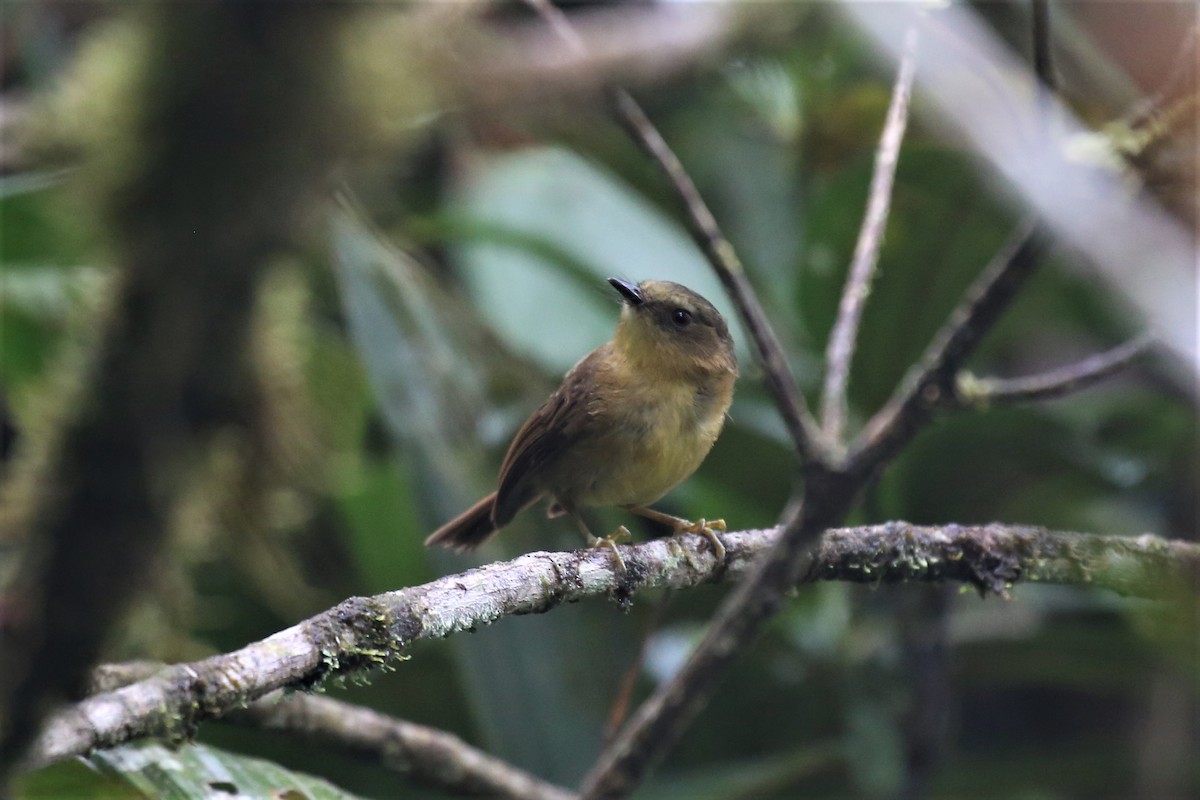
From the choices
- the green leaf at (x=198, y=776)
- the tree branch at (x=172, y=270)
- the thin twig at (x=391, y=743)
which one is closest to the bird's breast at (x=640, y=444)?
the thin twig at (x=391, y=743)

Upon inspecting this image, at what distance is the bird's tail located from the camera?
3.36 metres

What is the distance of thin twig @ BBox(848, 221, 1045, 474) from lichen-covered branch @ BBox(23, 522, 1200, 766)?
292 mm

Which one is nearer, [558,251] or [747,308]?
[747,308]

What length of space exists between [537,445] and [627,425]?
26 cm

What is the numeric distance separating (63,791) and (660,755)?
1.23 metres

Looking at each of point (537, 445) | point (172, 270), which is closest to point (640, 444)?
point (537, 445)

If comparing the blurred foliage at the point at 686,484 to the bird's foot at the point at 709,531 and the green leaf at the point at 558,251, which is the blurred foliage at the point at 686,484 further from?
the bird's foot at the point at 709,531

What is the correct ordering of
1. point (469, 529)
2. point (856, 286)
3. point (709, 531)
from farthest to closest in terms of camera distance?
point (469, 529) → point (709, 531) → point (856, 286)

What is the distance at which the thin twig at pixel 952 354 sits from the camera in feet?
6.55

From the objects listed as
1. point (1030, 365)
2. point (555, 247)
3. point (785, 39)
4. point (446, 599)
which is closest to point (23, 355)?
point (555, 247)

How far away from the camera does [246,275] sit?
2.77 ft

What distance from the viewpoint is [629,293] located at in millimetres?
3500

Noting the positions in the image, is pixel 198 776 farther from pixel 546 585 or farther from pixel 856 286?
pixel 856 286

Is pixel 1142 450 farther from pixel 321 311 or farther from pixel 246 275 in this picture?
pixel 246 275
